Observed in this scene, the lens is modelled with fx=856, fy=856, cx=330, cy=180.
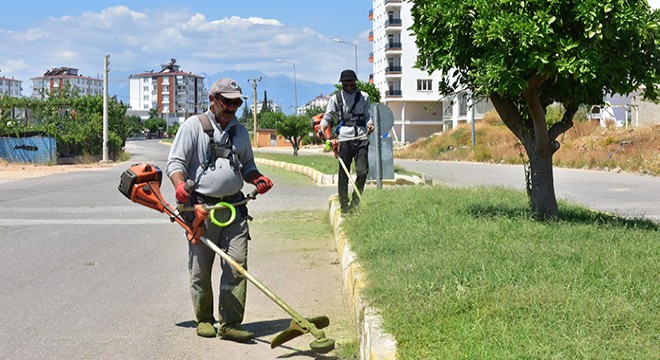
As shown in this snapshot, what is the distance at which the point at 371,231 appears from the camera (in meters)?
8.01

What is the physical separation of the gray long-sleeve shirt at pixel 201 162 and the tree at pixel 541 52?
2.92m

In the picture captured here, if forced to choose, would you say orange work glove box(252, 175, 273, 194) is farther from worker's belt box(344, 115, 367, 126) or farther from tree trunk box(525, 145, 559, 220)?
worker's belt box(344, 115, 367, 126)

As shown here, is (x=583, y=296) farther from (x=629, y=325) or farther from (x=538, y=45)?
(x=538, y=45)

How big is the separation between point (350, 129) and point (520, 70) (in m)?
3.09

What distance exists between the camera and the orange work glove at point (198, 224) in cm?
565

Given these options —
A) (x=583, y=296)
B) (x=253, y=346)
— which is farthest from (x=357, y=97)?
(x=583, y=296)

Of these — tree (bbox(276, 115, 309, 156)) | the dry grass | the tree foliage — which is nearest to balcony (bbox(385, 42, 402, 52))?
tree (bbox(276, 115, 309, 156))

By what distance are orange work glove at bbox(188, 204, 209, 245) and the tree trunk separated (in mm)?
4028

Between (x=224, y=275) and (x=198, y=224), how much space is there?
43 centimetres

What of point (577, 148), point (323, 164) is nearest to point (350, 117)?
point (323, 164)

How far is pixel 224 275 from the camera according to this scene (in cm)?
590

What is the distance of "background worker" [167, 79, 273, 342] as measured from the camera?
5824 millimetres

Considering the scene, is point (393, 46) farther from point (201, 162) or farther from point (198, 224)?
point (198, 224)

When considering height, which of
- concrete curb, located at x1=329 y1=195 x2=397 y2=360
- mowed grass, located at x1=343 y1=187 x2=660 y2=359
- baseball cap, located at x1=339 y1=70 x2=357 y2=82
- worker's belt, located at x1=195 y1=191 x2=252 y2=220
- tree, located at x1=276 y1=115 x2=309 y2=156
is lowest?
concrete curb, located at x1=329 y1=195 x2=397 y2=360
